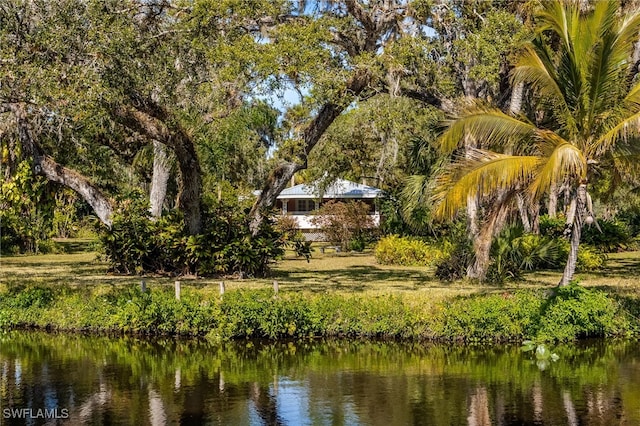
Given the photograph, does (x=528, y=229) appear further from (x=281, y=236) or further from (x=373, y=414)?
(x=373, y=414)

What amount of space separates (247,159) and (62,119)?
130 feet

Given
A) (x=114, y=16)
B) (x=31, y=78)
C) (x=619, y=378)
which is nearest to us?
(x=619, y=378)

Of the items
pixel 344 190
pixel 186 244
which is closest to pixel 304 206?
pixel 344 190

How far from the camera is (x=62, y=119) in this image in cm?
2000

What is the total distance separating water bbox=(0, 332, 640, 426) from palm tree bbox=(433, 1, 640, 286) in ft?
10.1

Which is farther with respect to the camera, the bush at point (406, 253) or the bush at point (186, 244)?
the bush at point (406, 253)

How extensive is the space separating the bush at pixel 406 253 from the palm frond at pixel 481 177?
15.2 meters

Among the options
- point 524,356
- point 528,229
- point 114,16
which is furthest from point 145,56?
point 528,229

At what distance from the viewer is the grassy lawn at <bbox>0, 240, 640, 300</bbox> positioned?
22.4 m

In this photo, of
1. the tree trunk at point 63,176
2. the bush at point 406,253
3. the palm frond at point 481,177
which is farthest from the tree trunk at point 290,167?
the palm frond at point 481,177

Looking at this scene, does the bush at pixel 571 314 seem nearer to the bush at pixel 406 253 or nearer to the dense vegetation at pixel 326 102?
the dense vegetation at pixel 326 102

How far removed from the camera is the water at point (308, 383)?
40.3 ft

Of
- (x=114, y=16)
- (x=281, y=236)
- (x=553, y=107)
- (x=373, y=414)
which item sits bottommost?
(x=373, y=414)

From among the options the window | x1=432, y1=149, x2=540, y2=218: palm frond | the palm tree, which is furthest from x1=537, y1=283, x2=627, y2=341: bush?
the window
